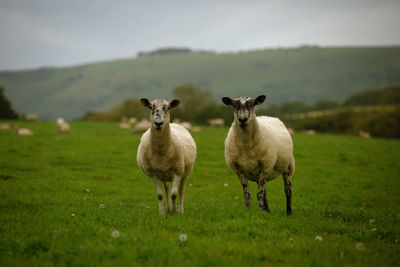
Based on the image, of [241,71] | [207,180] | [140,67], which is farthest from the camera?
[140,67]

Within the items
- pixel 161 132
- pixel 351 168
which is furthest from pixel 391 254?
pixel 351 168

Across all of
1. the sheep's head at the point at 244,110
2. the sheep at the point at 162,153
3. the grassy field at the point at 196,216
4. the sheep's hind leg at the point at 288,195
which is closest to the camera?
the grassy field at the point at 196,216

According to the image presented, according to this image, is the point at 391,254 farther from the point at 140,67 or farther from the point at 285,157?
the point at 140,67

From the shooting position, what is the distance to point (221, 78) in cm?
16212

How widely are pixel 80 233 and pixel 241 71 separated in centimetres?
16692

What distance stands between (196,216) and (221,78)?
15638 cm

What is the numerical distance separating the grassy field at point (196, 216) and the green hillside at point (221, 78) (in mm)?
122451

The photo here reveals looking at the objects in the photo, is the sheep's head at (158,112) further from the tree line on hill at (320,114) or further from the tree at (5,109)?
the tree at (5,109)

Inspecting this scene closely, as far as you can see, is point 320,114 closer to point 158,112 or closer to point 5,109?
point 5,109

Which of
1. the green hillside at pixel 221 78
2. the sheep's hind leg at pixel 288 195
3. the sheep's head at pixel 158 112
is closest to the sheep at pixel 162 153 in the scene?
the sheep's head at pixel 158 112

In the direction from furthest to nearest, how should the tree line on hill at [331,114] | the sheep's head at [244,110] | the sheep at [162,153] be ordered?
1. the tree line on hill at [331,114]
2. the sheep at [162,153]
3. the sheep's head at [244,110]

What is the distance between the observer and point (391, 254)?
5.94 meters

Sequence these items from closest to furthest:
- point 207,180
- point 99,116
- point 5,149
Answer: point 207,180 → point 5,149 → point 99,116

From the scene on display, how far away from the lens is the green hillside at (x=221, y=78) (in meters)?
142
